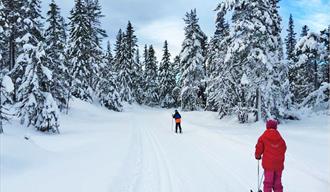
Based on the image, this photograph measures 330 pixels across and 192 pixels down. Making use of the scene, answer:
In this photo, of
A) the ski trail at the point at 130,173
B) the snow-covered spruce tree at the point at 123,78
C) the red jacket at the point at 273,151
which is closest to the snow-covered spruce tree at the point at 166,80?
the snow-covered spruce tree at the point at 123,78

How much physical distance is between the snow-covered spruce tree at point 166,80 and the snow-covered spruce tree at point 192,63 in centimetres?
2114

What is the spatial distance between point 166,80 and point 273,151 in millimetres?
59697

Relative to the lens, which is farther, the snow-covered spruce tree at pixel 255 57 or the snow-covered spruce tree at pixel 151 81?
the snow-covered spruce tree at pixel 151 81

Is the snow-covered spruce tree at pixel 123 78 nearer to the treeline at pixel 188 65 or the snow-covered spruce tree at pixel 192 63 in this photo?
the treeline at pixel 188 65

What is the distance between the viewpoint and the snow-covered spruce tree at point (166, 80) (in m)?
66.2

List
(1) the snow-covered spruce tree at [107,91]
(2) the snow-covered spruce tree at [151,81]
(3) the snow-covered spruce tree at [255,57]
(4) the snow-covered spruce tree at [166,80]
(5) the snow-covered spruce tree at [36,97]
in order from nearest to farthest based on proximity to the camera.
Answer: (5) the snow-covered spruce tree at [36,97], (3) the snow-covered spruce tree at [255,57], (1) the snow-covered spruce tree at [107,91], (4) the snow-covered spruce tree at [166,80], (2) the snow-covered spruce tree at [151,81]

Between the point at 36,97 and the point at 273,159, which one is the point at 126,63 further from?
the point at 273,159

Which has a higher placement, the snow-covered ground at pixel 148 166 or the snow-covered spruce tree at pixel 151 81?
the snow-covered spruce tree at pixel 151 81

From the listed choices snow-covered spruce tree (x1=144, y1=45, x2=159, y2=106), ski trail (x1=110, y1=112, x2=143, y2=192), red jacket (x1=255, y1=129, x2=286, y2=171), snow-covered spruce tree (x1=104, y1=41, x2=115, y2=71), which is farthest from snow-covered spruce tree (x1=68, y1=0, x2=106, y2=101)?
red jacket (x1=255, y1=129, x2=286, y2=171)

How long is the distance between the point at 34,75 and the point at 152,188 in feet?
44.3

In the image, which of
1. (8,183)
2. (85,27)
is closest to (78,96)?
(85,27)

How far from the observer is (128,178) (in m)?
8.84

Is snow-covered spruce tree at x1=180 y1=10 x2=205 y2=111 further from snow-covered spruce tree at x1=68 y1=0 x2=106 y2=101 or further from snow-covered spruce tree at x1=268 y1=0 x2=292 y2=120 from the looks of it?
snow-covered spruce tree at x1=268 y1=0 x2=292 y2=120

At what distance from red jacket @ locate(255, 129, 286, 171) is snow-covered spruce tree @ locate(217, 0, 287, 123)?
16123 mm
